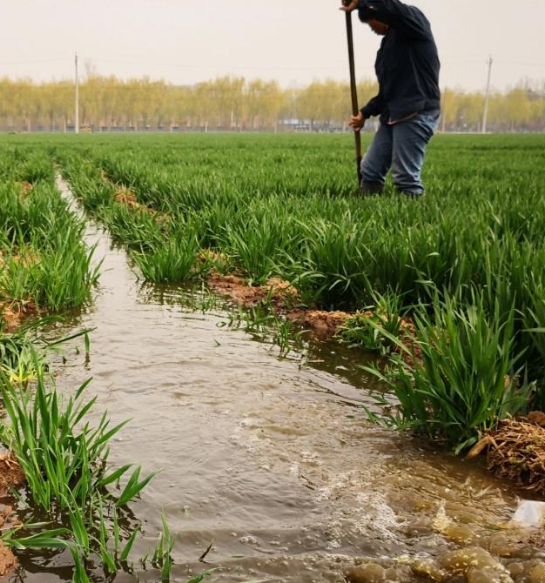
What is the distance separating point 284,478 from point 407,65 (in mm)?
5087

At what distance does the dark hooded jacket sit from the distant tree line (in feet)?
402

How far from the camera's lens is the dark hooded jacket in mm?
5738

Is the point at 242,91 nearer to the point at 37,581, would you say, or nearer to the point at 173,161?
the point at 173,161

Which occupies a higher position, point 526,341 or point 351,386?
point 526,341

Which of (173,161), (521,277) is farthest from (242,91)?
(521,277)

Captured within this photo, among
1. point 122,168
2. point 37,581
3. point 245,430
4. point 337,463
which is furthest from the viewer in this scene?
point 122,168

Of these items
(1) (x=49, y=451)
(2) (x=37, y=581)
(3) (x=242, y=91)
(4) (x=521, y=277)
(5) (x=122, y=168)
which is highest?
(3) (x=242, y=91)

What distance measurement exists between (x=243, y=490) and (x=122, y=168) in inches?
382

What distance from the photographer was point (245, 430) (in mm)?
2176

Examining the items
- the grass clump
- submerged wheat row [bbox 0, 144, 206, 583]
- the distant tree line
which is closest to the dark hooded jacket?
the grass clump

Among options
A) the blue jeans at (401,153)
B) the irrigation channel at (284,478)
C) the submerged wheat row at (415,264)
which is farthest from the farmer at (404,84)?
the irrigation channel at (284,478)

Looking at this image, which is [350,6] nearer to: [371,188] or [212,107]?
[371,188]

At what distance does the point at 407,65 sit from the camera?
600cm

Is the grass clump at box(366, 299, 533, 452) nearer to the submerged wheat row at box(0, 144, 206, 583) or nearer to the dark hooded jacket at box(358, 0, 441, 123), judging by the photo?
the submerged wheat row at box(0, 144, 206, 583)
